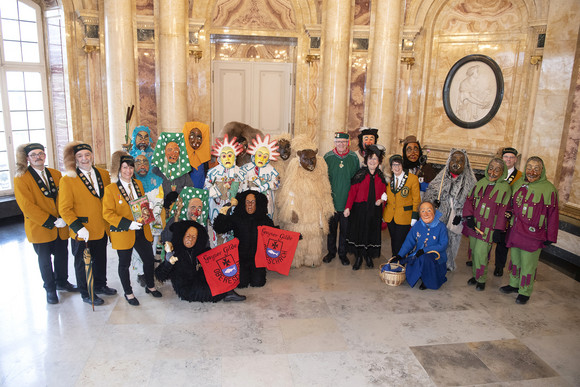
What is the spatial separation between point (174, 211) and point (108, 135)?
4.82m

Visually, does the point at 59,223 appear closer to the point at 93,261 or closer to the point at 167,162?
the point at 93,261

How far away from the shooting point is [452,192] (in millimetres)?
6281

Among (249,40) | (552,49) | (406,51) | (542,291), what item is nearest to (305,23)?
(249,40)

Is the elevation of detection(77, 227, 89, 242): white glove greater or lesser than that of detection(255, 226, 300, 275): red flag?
greater

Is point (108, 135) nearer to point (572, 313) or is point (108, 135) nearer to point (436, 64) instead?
point (436, 64)

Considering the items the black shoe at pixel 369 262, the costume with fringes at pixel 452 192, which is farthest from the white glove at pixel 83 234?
the costume with fringes at pixel 452 192

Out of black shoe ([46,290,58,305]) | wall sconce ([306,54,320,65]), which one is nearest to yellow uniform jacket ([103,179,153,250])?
black shoe ([46,290,58,305])

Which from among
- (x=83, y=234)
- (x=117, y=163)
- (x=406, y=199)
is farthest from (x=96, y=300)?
(x=406, y=199)

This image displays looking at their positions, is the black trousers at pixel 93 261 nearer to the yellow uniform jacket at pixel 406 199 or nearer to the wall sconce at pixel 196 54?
the yellow uniform jacket at pixel 406 199

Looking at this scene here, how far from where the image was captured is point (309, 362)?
4.14 metres

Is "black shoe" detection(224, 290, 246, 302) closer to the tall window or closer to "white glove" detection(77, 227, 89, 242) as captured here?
"white glove" detection(77, 227, 89, 242)

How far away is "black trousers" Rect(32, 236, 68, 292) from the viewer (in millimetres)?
5039

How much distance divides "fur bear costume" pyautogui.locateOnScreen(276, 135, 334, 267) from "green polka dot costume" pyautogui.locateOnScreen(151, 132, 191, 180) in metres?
1.38

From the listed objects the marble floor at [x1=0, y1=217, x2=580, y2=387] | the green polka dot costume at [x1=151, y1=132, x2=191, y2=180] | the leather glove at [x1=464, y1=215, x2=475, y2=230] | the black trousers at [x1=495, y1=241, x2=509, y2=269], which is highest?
the green polka dot costume at [x1=151, y1=132, x2=191, y2=180]
